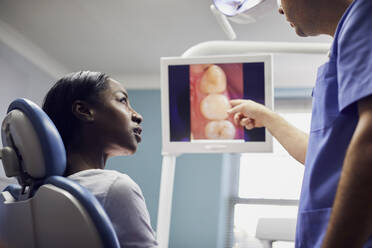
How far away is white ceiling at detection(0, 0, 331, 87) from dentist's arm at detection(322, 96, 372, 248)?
2387 mm

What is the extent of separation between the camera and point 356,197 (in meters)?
0.66

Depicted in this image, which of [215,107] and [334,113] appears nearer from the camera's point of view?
[334,113]

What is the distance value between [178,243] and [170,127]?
2.10 meters

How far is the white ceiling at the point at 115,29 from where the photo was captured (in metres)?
3.05

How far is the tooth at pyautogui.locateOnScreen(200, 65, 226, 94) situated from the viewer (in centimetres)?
200

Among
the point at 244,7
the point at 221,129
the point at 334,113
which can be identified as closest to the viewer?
the point at 334,113

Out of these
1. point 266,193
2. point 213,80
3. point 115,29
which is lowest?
point 266,193

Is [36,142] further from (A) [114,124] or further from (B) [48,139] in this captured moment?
(A) [114,124]

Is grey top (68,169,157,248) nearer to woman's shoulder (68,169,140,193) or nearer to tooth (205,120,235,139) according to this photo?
woman's shoulder (68,169,140,193)

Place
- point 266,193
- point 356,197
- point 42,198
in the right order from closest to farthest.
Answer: point 356,197 → point 42,198 → point 266,193

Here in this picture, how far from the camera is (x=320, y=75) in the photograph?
890 millimetres

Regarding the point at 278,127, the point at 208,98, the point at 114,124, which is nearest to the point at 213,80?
the point at 208,98

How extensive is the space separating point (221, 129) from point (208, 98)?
0.48 ft

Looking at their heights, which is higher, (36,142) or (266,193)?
(36,142)
